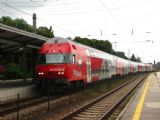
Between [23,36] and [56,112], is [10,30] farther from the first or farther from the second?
[56,112]

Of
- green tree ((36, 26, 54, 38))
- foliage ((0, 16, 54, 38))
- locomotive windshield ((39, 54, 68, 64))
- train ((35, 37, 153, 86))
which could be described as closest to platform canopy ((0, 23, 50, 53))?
train ((35, 37, 153, 86))

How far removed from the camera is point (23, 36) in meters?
23.2

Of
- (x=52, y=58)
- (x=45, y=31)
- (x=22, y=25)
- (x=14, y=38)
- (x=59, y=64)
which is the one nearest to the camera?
(x=14, y=38)

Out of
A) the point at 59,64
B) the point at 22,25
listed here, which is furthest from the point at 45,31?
the point at 59,64

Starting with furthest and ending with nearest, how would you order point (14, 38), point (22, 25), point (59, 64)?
point (22, 25) < point (59, 64) < point (14, 38)

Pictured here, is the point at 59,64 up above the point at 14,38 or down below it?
below

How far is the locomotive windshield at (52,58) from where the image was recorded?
25.5 meters

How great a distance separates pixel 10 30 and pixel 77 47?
8.25m

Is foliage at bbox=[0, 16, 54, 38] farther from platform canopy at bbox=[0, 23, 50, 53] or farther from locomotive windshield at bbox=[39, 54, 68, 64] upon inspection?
locomotive windshield at bbox=[39, 54, 68, 64]

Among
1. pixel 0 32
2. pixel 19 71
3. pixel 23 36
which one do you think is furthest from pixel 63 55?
pixel 19 71

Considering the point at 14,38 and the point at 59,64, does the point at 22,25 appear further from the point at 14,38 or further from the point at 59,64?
the point at 14,38

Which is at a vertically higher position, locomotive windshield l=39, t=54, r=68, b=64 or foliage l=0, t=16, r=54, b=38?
foliage l=0, t=16, r=54, b=38

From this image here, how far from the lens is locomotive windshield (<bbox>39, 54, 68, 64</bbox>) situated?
25516mm

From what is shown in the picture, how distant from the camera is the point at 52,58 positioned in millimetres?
25953
